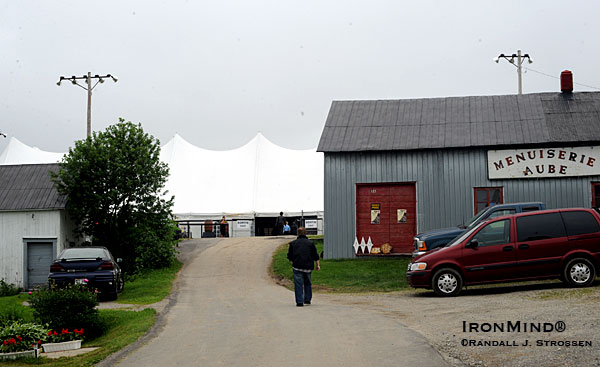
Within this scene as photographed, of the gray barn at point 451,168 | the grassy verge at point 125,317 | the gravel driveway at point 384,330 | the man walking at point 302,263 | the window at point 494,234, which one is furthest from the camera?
the gray barn at point 451,168

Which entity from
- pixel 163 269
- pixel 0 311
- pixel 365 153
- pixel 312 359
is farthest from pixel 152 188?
pixel 312 359

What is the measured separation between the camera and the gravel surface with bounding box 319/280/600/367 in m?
8.16

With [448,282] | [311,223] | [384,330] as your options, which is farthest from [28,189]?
[384,330]

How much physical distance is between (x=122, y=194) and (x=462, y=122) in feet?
42.4

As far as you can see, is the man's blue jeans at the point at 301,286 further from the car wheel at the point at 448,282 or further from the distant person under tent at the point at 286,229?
the distant person under tent at the point at 286,229

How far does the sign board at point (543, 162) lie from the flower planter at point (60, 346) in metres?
16.7

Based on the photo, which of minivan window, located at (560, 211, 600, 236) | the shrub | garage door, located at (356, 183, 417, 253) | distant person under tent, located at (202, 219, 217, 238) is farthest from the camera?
distant person under tent, located at (202, 219, 217, 238)

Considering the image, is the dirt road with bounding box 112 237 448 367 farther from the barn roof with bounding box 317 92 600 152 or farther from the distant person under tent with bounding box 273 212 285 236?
the distant person under tent with bounding box 273 212 285 236

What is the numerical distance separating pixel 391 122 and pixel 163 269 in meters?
10.2

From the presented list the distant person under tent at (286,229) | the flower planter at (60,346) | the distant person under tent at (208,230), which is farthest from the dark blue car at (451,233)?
the distant person under tent at (208,230)

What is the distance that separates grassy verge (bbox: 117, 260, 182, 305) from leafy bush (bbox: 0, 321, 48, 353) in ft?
14.7

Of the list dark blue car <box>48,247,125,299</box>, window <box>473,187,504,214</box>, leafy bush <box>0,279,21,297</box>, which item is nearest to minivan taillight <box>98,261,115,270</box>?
dark blue car <box>48,247,125,299</box>

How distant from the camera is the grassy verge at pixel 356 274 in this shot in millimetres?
19188

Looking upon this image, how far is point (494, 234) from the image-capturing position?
50.9ft
